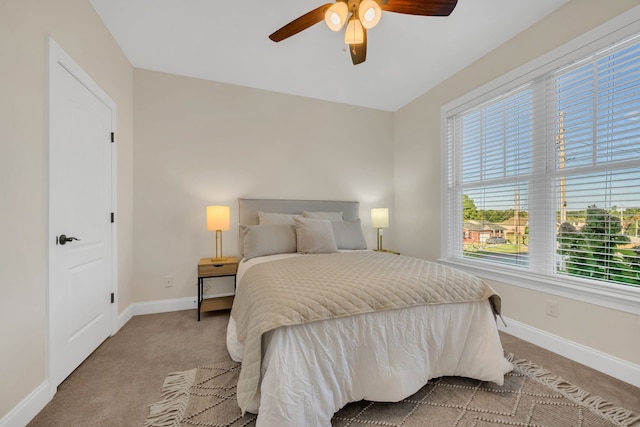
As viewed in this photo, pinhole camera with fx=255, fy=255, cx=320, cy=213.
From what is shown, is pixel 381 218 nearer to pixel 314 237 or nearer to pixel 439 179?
pixel 439 179

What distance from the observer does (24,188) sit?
1362 mm

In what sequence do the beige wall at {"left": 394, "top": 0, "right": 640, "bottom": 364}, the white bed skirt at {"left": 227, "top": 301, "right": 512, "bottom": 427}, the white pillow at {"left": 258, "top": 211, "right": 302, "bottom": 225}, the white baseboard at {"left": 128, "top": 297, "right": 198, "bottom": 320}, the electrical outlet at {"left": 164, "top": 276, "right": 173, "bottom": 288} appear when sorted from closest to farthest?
1. the white bed skirt at {"left": 227, "top": 301, "right": 512, "bottom": 427}
2. the beige wall at {"left": 394, "top": 0, "right": 640, "bottom": 364}
3. the white baseboard at {"left": 128, "top": 297, "right": 198, "bottom": 320}
4. the electrical outlet at {"left": 164, "top": 276, "right": 173, "bottom": 288}
5. the white pillow at {"left": 258, "top": 211, "right": 302, "bottom": 225}

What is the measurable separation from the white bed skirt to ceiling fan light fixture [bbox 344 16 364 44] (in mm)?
1719

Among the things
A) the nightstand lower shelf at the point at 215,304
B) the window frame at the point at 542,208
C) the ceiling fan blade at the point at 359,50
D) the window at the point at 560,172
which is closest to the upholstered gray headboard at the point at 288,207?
the nightstand lower shelf at the point at 215,304

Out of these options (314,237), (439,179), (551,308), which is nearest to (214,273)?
(314,237)

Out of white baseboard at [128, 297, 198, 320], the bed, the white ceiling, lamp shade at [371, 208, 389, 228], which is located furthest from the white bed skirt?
the white ceiling

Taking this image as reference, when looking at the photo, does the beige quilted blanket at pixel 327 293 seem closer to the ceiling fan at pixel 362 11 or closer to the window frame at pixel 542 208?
the window frame at pixel 542 208

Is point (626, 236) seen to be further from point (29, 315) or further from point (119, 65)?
point (119, 65)

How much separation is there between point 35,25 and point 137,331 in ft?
7.86

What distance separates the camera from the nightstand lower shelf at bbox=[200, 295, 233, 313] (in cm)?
277

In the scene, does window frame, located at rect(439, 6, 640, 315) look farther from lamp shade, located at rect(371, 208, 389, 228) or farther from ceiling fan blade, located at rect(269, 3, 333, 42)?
ceiling fan blade, located at rect(269, 3, 333, 42)

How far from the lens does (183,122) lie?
3.02 metres

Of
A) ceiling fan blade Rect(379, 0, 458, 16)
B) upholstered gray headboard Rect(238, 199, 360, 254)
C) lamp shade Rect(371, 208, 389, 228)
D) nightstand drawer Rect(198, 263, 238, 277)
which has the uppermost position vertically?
ceiling fan blade Rect(379, 0, 458, 16)

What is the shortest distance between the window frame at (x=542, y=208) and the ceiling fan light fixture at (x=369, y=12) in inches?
66.6
